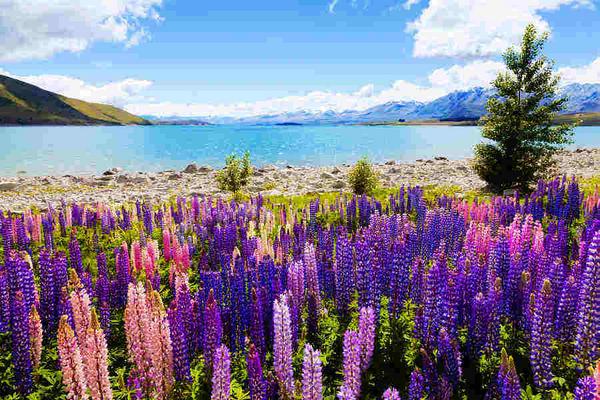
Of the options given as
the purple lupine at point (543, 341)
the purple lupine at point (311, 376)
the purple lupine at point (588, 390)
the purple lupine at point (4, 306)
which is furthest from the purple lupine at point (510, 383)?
the purple lupine at point (4, 306)

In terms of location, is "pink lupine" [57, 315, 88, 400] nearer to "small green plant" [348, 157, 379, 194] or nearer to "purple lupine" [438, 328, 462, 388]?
"purple lupine" [438, 328, 462, 388]

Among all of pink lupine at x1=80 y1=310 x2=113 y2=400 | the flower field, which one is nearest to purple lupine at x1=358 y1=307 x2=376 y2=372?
the flower field

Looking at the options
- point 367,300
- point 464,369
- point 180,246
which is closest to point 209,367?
point 367,300

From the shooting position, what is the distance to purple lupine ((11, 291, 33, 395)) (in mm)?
5977

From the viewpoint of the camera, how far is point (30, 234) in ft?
46.0

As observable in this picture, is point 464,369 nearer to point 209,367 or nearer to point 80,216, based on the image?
point 209,367

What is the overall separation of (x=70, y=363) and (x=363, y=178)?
21.0 meters

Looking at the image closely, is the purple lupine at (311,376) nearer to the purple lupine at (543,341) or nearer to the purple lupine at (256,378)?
the purple lupine at (256,378)

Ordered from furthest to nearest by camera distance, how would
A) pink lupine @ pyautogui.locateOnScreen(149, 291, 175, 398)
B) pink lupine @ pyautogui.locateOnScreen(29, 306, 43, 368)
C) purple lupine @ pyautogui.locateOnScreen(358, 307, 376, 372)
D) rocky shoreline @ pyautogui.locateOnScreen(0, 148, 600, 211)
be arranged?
1. rocky shoreline @ pyautogui.locateOnScreen(0, 148, 600, 211)
2. pink lupine @ pyautogui.locateOnScreen(29, 306, 43, 368)
3. purple lupine @ pyautogui.locateOnScreen(358, 307, 376, 372)
4. pink lupine @ pyautogui.locateOnScreen(149, 291, 175, 398)

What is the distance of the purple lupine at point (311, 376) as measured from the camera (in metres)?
4.51

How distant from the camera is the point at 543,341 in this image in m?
5.60

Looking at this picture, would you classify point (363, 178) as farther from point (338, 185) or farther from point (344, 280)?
point (344, 280)

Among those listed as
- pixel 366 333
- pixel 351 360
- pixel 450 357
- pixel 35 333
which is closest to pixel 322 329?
pixel 366 333

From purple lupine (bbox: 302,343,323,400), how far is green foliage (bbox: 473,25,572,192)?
23.5 metres
